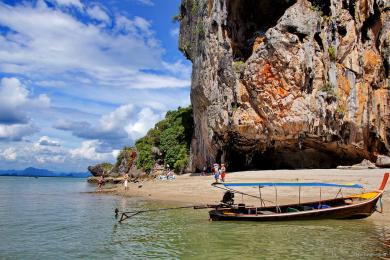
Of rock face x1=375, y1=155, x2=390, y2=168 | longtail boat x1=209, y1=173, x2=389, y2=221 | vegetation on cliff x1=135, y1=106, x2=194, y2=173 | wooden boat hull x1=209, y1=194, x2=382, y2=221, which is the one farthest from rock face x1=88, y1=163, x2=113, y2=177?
wooden boat hull x1=209, y1=194, x2=382, y2=221

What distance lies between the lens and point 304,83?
30.3 m

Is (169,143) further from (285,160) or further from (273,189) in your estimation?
(273,189)

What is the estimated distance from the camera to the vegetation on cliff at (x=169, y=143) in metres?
45.2

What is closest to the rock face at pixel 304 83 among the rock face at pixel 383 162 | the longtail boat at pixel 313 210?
the rock face at pixel 383 162

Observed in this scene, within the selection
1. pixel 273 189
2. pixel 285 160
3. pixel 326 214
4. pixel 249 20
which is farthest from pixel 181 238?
pixel 249 20

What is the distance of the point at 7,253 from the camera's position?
40.4ft

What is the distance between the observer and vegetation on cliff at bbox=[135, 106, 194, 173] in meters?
45.2

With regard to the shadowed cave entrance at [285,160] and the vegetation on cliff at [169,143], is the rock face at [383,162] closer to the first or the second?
the shadowed cave entrance at [285,160]

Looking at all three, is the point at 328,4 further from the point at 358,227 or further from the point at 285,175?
the point at 358,227

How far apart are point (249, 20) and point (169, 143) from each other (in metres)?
17.5

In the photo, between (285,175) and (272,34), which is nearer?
(285,175)

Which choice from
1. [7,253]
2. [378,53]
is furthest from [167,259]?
[378,53]

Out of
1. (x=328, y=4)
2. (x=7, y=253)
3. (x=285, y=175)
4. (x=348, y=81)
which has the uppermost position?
(x=328, y=4)

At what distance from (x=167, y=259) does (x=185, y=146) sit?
3397 cm
